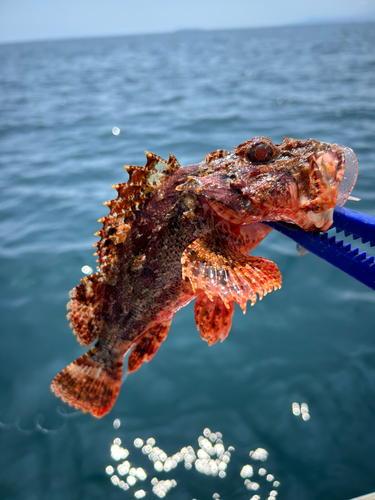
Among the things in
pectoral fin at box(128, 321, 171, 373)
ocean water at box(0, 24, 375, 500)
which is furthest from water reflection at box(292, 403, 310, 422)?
pectoral fin at box(128, 321, 171, 373)

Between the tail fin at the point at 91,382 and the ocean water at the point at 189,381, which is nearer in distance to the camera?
the tail fin at the point at 91,382

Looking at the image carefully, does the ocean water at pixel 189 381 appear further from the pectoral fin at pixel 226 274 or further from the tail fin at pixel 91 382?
the pectoral fin at pixel 226 274

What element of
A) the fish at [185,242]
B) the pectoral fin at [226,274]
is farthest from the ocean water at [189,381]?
the pectoral fin at [226,274]

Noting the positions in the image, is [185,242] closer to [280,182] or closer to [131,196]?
[131,196]

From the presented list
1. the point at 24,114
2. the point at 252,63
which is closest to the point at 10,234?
the point at 24,114

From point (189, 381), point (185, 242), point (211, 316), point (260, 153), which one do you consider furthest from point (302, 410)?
point (260, 153)

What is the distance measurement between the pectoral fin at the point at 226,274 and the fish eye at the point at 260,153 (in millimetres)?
725

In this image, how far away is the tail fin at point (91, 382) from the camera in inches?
114

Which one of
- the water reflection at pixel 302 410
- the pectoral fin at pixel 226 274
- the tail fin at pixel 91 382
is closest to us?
the pectoral fin at pixel 226 274

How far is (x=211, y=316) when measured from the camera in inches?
109

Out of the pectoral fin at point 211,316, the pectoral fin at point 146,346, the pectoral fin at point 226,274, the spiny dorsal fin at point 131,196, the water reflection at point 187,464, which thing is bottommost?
the water reflection at point 187,464

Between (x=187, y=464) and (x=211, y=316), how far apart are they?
171cm

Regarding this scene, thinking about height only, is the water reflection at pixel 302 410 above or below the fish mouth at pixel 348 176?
below

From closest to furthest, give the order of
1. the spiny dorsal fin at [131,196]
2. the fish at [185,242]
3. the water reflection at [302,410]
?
1. the fish at [185,242]
2. the spiny dorsal fin at [131,196]
3. the water reflection at [302,410]
